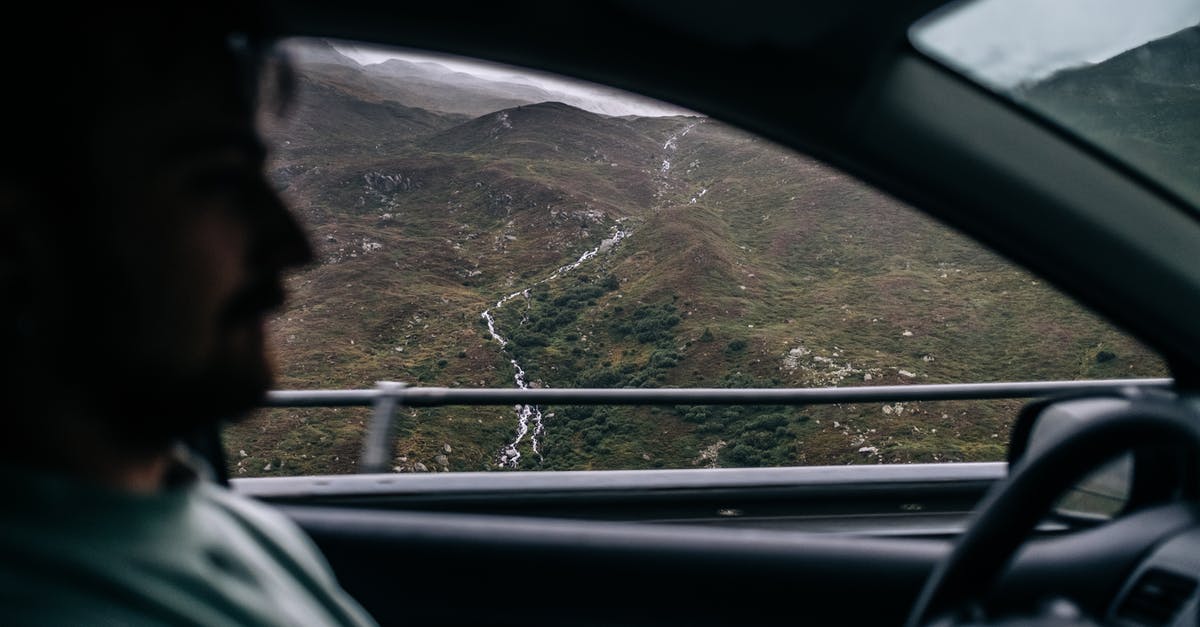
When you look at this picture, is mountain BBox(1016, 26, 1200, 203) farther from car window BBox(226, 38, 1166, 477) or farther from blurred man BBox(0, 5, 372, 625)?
blurred man BBox(0, 5, 372, 625)

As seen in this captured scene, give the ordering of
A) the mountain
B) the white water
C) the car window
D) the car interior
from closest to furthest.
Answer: the car interior, the mountain, the car window, the white water

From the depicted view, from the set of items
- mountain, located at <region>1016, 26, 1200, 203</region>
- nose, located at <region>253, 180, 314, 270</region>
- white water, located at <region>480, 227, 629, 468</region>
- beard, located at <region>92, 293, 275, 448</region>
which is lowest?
white water, located at <region>480, 227, 629, 468</region>

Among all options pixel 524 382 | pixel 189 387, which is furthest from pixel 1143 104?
pixel 524 382

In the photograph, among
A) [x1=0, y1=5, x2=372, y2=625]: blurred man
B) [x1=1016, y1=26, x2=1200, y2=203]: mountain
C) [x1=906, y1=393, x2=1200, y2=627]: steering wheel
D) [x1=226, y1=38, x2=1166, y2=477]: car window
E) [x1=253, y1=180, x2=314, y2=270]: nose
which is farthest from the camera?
[x1=226, y1=38, x2=1166, y2=477]: car window

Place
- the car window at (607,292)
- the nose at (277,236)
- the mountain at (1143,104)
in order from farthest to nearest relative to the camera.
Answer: the car window at (607,292), the mountain at (1143,104), the nose at (277,236)

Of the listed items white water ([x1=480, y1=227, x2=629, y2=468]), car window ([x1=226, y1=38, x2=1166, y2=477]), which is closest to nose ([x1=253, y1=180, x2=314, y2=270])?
car window ([x1=226, y1=38, x2=1166, y2=477])

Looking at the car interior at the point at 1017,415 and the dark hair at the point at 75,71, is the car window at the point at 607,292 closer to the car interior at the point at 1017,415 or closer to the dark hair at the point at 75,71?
the car interior at the point at 1017,415

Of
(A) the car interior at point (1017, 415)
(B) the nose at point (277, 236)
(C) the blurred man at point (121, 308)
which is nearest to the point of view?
(C) the blurred man at point (121, 308)

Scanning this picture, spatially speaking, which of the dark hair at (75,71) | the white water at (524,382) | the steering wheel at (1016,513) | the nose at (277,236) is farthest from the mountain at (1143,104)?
the white water at (524,382)
